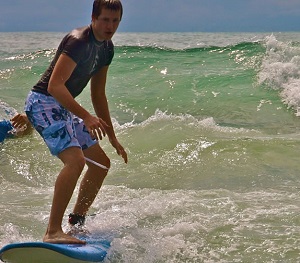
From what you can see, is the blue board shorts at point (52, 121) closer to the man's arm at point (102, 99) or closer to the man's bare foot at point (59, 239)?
the man's arm at point (102, 99)

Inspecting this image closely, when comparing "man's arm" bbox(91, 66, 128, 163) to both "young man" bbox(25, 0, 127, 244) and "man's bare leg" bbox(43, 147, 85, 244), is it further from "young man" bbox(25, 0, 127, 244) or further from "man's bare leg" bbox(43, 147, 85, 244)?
"man's bare leg" bbox(43, 147, 85, 244)

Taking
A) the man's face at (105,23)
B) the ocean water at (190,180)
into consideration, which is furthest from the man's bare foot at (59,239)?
the man's face at (105,23)

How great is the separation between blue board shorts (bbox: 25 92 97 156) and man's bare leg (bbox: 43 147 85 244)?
0.24 ft

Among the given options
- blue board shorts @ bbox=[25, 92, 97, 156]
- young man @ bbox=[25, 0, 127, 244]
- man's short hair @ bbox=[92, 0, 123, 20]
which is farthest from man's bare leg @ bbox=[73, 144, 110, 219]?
man's short hair @ bbox=[92, 0, 123, 20]

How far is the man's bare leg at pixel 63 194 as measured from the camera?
4.15m

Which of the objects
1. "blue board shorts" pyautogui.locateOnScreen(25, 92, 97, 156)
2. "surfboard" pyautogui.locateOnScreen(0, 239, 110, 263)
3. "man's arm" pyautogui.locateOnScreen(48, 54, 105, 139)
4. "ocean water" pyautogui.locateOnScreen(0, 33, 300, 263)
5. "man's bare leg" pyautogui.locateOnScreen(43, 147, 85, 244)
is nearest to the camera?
"surfboard" pyautogui.locateOnScreen(0, 239, 110, 263)

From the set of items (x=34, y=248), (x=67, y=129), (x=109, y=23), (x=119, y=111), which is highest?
(x=109, y=23)

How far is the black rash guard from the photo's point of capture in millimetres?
4199

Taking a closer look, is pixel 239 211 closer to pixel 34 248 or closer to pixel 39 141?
pixel 34 248

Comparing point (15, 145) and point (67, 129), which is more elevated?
point (67, 129)

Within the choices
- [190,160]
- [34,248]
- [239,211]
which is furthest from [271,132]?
[34,248]

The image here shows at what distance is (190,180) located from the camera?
687 centimetres

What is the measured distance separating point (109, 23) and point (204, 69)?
14834 millimetres

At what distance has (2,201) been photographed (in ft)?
20.0
